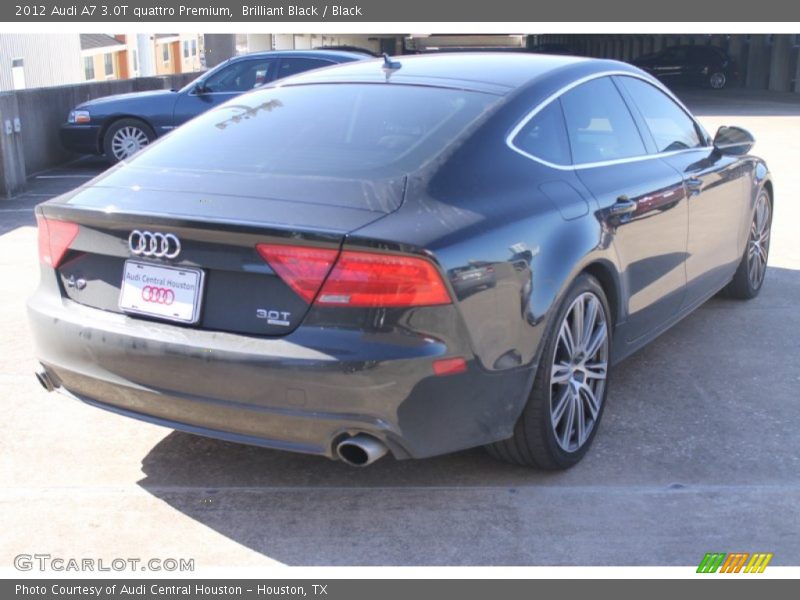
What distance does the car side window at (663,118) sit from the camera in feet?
17.1

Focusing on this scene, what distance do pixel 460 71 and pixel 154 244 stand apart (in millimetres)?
1718

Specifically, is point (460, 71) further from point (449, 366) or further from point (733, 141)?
point (733, 141)

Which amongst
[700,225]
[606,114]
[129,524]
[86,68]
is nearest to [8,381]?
[129,524]

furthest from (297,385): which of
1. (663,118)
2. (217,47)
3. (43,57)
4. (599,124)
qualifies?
(43,57)

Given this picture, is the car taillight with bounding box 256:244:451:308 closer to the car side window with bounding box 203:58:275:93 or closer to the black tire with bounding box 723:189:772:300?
the black tire with bounding box 723:189:772:300

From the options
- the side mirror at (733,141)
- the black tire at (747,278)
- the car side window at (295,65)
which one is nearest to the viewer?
the side mirror at (733,141)

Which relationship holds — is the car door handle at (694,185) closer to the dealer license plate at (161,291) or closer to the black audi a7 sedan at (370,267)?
the black audi a7 sedan at (370,267)

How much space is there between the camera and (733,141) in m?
5.96

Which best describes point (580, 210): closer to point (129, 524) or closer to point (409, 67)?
point (409, 67)

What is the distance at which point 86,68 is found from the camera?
5853 centimetres

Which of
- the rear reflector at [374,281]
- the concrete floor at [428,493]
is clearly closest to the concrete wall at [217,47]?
the concrete floor at [428,493]

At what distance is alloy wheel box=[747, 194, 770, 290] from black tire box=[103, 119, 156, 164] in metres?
8.57

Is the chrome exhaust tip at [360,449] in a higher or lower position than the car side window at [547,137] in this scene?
lower
